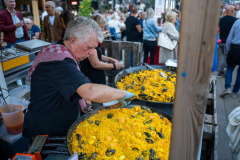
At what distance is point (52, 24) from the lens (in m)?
5.93

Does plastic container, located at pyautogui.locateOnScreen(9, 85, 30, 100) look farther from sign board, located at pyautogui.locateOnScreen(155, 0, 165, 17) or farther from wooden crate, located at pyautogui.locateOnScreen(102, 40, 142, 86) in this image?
sign board, located at pyautogui.locateOnScreen(155, 0, 165, 17)

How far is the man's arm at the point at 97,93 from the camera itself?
1.50 m

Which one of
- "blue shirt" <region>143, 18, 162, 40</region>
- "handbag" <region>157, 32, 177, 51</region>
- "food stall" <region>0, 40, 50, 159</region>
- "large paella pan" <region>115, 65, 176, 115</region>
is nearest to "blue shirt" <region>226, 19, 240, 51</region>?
"handbag" <region>157, 32, 177, 51</region>

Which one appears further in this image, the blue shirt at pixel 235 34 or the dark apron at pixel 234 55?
the dark apron at pixel 234 55

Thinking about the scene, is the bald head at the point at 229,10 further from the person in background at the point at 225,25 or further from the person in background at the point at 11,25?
the person in background at the point at 11,25

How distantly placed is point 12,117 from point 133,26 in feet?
19.9

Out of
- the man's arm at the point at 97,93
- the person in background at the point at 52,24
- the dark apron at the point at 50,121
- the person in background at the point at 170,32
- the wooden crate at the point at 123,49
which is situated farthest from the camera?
the person in background at the point at 52,24

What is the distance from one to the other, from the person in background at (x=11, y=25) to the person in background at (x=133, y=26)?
3.93 metres

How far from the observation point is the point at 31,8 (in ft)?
36.8

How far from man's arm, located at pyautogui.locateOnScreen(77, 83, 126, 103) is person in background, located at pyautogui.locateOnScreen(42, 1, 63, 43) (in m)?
4.73

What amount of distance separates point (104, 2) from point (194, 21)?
2858cm

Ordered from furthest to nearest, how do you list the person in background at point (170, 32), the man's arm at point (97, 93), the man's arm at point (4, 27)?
the person in background at point (170, 32), the man's arm at point (4, 27), the man's arm at point (97, 93)

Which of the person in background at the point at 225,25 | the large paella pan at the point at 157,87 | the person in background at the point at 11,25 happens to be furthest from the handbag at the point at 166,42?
the person in background at the point at 11,25

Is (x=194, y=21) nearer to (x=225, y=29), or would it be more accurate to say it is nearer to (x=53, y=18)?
(x=53, y=18)
